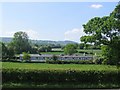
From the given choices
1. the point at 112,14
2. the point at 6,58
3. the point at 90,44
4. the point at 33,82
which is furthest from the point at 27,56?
the point at 33,82

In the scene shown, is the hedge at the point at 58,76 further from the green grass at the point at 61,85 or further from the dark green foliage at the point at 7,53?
the dark green foliage at the point at 7,53

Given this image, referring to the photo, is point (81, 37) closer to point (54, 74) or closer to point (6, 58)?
point (54, 74)

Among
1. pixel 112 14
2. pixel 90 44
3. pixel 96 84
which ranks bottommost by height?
pixel 96 84

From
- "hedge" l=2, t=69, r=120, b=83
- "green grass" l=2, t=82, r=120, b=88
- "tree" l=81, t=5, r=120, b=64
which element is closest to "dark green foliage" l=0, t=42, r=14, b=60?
"tree" l=81, t=5, r=120, b=64

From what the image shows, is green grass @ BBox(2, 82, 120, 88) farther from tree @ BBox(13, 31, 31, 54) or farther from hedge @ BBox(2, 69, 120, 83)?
tree @ BBox(13, 31, 31, 54)

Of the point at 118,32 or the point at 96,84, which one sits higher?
the point at 118,32

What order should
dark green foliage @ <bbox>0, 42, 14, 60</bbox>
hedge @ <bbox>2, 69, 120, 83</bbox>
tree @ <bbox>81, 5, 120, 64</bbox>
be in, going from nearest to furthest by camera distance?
hedge @ <bbox>2, 69, 120, 83</bbox> < tree @ <bbox>81, 5, 120, 64</bbox> < dark green foliage @ <bbox>0, 42, 14, 60</bbox>

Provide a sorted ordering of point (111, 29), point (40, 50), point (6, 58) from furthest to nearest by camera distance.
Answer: point (40, 50) < point (6, 58) < point (111, 29)

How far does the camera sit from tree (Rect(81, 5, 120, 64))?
2307 centimetres

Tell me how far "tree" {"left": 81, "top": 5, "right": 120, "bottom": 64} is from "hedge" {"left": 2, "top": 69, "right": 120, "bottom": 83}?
713 cm

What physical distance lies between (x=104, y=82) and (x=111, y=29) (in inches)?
380

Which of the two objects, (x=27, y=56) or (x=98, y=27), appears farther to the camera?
(x=27, y=56)

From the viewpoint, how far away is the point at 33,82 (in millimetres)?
15273

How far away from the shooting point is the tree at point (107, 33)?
23.1 meters
